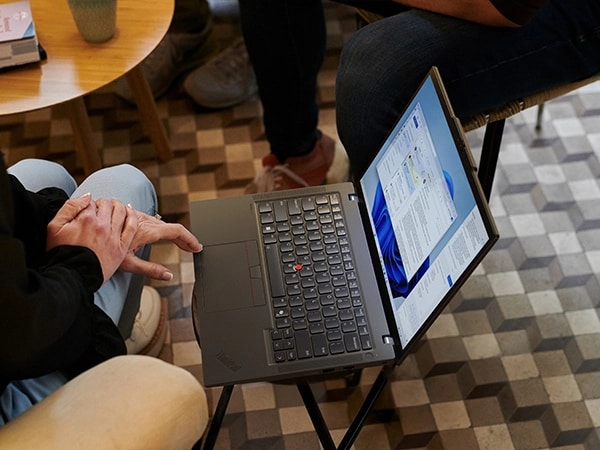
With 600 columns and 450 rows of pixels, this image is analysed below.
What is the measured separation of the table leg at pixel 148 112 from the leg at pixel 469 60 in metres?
0.65

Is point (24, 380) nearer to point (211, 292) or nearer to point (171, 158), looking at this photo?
point (211, 292)

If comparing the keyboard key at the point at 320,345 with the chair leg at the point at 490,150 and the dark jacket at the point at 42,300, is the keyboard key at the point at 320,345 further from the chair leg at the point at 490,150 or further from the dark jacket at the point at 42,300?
the chair leg at the point at 490,150

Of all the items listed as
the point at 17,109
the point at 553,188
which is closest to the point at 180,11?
the point at 17,109

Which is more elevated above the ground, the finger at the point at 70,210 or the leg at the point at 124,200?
the finger at the point at 70,210

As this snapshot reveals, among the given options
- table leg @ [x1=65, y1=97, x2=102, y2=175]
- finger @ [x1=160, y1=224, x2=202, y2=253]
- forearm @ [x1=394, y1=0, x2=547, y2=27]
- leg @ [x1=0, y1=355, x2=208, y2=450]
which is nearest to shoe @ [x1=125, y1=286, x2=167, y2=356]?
table leg @ [x1=65, y1=97, x2=102, y2=175]

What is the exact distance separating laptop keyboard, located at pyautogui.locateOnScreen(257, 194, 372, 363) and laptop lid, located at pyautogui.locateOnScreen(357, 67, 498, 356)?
56 mm

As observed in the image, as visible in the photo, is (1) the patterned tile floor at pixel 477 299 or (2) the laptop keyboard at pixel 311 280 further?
(1) the patterned tile floor at pixel 477 299

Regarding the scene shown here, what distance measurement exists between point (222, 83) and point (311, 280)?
106cm

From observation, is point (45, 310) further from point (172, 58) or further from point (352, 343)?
point (172, 58)

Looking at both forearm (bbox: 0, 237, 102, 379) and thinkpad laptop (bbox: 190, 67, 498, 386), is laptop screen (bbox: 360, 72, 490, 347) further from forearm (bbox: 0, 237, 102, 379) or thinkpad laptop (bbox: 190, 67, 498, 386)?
forearm (bbox: 0, 237, 102, 379)

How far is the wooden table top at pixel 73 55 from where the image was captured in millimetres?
1395

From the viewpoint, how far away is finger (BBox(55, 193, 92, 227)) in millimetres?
1055

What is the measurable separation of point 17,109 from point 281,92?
0.54m

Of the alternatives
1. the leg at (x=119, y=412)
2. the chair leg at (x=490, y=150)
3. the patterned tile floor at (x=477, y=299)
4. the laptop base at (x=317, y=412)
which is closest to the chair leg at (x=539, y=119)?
the patterned tile floor at (x=477, y=299)
